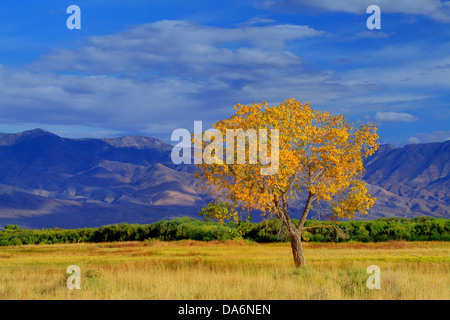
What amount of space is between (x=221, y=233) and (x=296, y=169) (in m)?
38.3

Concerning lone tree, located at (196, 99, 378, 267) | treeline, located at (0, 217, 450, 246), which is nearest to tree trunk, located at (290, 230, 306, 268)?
lone tree, located at (196, 99, 378, 267)

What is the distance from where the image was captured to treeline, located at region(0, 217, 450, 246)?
6266 centimetres

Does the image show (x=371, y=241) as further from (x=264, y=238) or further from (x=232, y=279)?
(x=232, y=279)

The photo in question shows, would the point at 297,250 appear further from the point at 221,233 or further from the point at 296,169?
the point at 221,233

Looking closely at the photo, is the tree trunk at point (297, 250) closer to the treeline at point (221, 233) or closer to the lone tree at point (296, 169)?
the lone tree at point (296, 169)

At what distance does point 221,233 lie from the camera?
214 ft

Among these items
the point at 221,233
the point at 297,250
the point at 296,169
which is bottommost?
the point at 221,233

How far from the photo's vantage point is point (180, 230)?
68188mm

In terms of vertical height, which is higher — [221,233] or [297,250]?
[297,250]

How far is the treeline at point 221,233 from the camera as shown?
206 feet

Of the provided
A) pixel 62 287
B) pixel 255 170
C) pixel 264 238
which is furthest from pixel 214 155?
pixel 264 238

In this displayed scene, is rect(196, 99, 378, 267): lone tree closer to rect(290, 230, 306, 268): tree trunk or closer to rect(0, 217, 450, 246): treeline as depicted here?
rect(290, 230, 306, 268): tree trunk

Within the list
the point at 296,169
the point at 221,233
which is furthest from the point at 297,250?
the point at 221,233

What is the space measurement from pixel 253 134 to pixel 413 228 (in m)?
43.8
